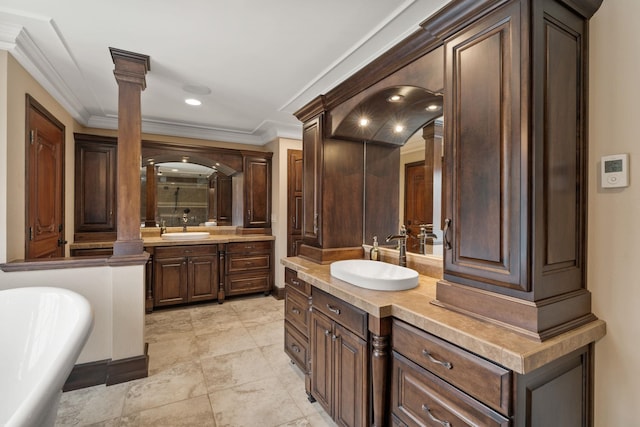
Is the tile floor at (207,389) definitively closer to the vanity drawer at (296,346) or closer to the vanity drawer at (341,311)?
the vanity drawer at (296,346)

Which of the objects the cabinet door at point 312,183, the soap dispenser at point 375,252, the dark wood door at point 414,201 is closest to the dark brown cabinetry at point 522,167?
the dark wood door at point 414,201

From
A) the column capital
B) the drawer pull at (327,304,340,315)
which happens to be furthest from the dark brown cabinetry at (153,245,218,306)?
the drawer pull at (327,304,340,315)

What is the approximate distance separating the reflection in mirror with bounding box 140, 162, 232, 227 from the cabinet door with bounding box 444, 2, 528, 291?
13.3ft

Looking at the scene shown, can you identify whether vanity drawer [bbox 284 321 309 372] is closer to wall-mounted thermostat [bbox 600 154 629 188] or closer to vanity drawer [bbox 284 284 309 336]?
vanity drawer [bbox 284 284 309 336]

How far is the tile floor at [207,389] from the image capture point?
1.92 metres

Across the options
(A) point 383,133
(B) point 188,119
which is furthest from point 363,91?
(B) point 188,119

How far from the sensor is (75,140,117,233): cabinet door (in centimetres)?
371

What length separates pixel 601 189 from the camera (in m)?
1.24

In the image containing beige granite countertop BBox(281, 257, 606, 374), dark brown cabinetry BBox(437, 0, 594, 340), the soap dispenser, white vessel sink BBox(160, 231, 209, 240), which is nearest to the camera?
beige granite countertop BBox(281, 257, 606, 374)

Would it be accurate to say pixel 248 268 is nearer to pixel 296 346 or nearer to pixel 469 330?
pixel 296 346

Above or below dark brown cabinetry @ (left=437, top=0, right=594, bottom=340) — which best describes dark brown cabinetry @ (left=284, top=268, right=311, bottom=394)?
below

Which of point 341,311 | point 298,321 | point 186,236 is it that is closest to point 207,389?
point 298,321

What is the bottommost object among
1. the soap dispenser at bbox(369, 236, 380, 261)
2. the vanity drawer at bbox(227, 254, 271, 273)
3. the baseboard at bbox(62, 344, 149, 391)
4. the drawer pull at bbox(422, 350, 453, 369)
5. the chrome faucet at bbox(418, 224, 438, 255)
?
the baseboard at bbox(62, 344, 149, 391)

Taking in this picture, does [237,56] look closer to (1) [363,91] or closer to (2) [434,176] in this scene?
(1) [363,91]
